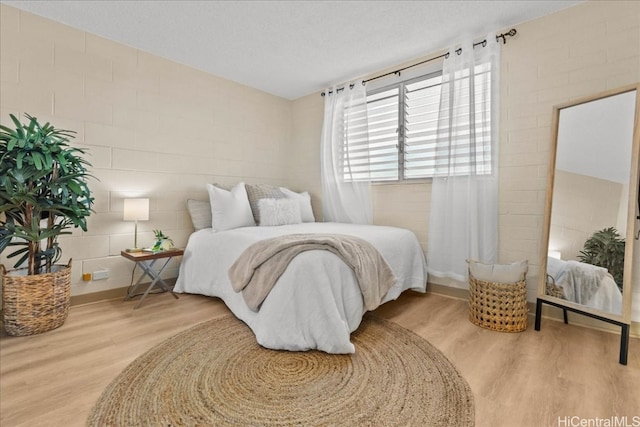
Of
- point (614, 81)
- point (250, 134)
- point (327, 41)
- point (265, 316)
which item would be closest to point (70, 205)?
point (265, 316)

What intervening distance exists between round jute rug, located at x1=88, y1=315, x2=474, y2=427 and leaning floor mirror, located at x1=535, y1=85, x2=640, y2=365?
111 cm

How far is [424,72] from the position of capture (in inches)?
124

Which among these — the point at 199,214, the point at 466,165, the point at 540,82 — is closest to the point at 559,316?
the point at 466,165

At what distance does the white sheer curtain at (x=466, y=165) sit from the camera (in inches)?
105

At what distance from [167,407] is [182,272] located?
1.81 metres

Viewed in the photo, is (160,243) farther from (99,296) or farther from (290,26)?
(290,26)

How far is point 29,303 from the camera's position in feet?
6.82

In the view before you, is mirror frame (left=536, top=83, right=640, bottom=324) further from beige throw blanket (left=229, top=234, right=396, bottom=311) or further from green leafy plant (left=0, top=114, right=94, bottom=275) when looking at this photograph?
green leafy plant (left=0, top=114, right=94, bottom=275)

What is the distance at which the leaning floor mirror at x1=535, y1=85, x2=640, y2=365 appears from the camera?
1896mm

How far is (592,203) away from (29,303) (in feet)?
12.8

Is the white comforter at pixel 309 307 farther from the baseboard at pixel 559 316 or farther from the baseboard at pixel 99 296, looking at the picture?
the baseboard at pixel 99 296

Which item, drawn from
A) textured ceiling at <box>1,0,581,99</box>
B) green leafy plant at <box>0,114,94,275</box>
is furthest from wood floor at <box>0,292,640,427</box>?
textured ceiling at <box>1,0,581,99</box>

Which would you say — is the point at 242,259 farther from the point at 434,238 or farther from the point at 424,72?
the point at 424,72

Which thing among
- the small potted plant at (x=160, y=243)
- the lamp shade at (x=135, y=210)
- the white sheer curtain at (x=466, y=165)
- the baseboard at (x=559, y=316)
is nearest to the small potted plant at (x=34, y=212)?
the lamp shade at (x=135, y=210)
